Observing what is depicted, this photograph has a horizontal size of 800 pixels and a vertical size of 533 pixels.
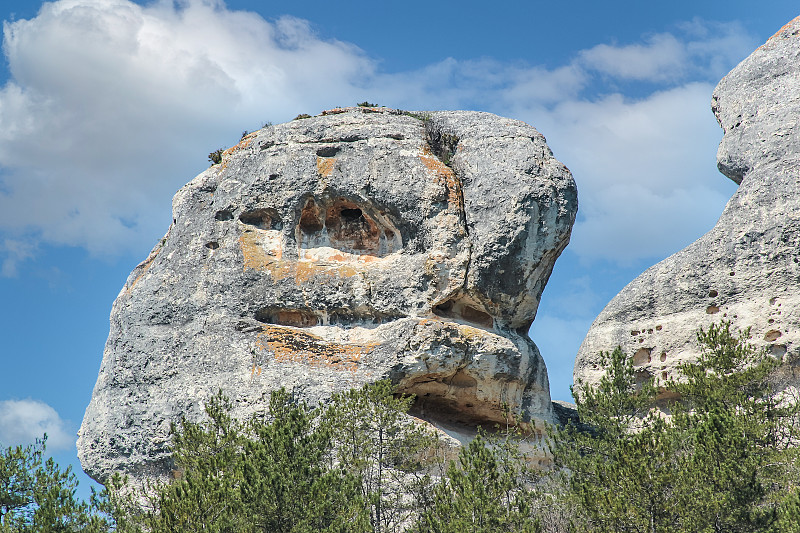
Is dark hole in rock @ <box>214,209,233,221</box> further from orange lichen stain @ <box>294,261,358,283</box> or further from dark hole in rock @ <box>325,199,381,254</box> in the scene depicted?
dark hole in rock @ <box>325,199,381,254</box>

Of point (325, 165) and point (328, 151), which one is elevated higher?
point (328, 151)

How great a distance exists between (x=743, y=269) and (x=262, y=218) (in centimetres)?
1330

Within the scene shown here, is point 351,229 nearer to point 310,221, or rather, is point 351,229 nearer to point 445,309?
point 310,221

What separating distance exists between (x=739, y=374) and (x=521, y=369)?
5.73 meters

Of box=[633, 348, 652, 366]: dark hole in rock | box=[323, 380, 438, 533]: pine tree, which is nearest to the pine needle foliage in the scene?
box=[323, 380, 438, 533]: pine tree

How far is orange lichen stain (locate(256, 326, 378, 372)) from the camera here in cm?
2805

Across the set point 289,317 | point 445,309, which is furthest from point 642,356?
point 289,317

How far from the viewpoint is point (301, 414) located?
22.9m

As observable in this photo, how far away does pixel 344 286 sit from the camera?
29188 mm

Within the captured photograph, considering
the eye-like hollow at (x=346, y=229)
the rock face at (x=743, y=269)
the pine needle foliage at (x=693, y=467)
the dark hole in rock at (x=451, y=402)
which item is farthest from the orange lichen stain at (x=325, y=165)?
the rock face at (x=743, y=269)

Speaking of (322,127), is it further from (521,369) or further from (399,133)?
(521,369)

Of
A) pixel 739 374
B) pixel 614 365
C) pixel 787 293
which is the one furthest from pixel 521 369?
pixel 787 293

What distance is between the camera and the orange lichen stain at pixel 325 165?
30312 millimetres

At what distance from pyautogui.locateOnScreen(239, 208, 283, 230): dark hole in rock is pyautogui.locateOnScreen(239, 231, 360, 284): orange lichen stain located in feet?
2.73
